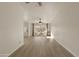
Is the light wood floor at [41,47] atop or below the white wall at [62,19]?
below

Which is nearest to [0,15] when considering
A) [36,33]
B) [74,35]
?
[36,33]

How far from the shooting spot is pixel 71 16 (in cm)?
204

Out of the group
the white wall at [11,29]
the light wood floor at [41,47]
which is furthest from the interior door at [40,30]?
the white wall at [11,29]

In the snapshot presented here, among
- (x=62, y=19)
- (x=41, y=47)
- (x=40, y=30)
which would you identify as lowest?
(x=41, y=47)

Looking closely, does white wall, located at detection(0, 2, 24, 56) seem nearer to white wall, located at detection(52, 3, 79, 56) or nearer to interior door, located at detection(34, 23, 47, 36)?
interior door, located at detection(34, 23, 47, 36)

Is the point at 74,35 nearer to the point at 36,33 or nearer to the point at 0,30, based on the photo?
the point at 36,33

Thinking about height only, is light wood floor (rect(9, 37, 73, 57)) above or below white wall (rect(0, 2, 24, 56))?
below

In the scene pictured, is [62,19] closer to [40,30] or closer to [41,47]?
[40,30]

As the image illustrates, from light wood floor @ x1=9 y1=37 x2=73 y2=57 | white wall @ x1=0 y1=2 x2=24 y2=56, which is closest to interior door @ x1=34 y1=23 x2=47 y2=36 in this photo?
light wood floor @ x1=9 y1=37 x2=73 y2=57

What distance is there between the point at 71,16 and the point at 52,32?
449 millimetres

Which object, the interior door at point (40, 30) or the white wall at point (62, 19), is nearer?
the white wall at point (62, 19)

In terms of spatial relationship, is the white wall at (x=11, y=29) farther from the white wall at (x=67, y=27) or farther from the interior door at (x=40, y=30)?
the white wall at (x=67, y=27)

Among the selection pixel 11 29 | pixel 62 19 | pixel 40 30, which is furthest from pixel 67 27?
pixel 11 29

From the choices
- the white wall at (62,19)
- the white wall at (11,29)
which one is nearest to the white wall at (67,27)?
the white wall at (62,19)
